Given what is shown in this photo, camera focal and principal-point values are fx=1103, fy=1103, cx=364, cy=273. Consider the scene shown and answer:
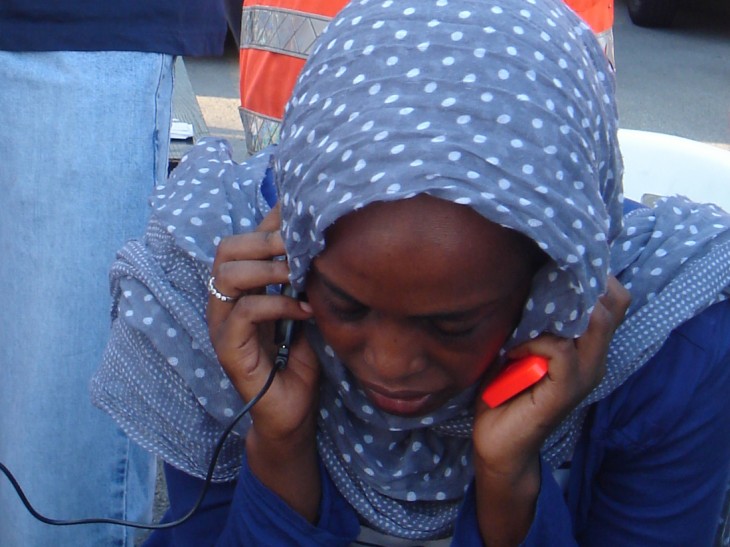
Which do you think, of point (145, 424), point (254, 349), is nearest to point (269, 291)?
point (254, 349)

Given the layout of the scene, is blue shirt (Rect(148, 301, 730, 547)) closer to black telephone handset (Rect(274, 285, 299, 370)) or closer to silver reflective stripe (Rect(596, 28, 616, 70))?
black telephone handset (Rect(274, 285, 299, 370))

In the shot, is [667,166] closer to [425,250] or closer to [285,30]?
[285,30]

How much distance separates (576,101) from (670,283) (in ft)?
1.29

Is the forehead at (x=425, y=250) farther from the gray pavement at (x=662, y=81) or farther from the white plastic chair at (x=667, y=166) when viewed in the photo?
the gray pavement at (x=662, y=81)

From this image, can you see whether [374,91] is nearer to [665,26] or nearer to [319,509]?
[319,509]

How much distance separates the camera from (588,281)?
4.36 feet

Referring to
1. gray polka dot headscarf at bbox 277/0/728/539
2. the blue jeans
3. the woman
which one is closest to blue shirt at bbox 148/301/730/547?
the woman

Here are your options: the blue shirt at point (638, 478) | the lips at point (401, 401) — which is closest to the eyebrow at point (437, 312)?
the lips at point (401, 401)

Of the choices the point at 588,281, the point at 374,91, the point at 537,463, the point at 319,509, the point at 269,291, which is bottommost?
the point at 319,509

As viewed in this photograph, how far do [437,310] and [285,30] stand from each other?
100cm

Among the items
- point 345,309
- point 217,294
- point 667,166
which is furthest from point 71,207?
point 667,166

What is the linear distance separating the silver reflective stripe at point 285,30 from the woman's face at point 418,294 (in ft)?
2.56

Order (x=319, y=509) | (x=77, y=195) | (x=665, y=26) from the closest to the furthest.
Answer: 1. (x=319, y=509)
2. (x=77, y=195)
3. (x=665, y=26)

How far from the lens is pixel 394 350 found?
134 cm
